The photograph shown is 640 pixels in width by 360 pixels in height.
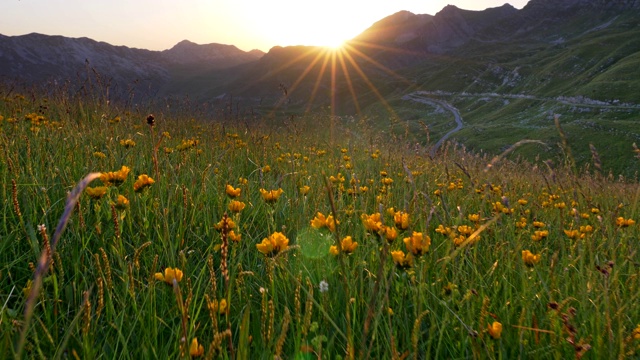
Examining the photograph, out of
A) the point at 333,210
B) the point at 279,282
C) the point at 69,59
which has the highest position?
the point at 69,59

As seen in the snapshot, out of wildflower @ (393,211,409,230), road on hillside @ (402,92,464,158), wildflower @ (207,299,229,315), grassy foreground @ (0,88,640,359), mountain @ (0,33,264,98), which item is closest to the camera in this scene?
wildflower @ (207,299,229,315)

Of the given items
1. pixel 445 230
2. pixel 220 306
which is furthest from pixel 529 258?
pixel 220 306

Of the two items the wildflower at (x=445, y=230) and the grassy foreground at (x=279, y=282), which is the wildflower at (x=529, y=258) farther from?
the wildflower at (x=445, y=230)

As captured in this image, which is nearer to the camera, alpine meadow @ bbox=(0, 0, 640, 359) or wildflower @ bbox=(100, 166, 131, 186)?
alpine meadow @ bbox=(0, 0, 640, 359)

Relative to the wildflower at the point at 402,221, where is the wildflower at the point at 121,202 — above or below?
above

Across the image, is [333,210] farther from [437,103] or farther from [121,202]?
[437,103]

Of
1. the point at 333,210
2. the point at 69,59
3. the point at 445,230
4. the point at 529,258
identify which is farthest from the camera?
the point at 69,59

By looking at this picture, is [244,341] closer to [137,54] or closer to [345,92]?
[345,92]

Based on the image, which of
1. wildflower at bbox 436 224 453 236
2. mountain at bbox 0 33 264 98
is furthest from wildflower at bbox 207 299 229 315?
mountain at bbox 0 33 264 98

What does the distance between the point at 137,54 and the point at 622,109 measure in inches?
7614

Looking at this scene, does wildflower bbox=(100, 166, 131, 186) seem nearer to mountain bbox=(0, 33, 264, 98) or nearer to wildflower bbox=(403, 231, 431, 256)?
wildflower bbox=(403, 231, 431, 256)

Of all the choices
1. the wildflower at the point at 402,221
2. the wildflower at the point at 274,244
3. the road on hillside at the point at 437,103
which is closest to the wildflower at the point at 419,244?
the wildflower at the point at 402,221

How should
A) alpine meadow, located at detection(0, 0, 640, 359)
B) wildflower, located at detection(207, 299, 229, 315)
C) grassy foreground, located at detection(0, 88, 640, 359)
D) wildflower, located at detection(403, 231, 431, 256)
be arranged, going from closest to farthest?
wildflower, located at detection(207, 299, 229, 315) < grassy foreground, located at detection(0, 88, 640, 359) < alpine meadow, located at detection(0, 0, 640, 359) < wildflower, located at detection(403, 231, 431, 256)

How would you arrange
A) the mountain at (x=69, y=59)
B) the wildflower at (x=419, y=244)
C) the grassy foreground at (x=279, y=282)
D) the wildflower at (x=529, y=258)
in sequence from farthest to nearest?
the mountain at (x=69, y=59)
the wildflower at (x=529, y=258)
the wildflower at (x=419, y=244)
the grassy foreground at (x=279, y=282)
